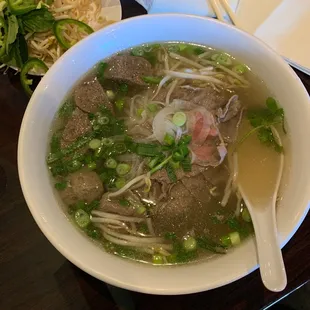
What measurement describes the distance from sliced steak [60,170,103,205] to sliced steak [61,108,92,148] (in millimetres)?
142

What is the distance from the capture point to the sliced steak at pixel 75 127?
1519 mm

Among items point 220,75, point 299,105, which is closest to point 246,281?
point 299,105

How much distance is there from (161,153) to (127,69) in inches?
15.1

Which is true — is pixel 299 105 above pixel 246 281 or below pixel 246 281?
above

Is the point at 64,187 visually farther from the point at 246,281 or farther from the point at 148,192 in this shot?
the point at 246,281

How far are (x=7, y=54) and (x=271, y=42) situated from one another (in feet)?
3.84

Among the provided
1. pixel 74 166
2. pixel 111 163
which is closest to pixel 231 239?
pixel 111 163

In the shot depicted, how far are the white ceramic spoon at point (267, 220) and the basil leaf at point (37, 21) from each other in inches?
43.6

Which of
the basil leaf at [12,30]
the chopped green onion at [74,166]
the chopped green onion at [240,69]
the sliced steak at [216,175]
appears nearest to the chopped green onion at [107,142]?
the chopped green onion at [74,166]

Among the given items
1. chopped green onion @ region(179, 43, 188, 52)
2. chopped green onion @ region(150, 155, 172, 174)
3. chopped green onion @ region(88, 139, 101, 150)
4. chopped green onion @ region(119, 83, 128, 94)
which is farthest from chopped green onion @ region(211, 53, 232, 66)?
chopped green onion @ region(88, 139, 101, 150)

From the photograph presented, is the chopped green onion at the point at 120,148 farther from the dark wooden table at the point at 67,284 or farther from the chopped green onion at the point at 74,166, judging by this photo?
the dark wooden table at the point at 67,284

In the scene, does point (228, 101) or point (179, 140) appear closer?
point (179, 140)

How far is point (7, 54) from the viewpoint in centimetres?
185

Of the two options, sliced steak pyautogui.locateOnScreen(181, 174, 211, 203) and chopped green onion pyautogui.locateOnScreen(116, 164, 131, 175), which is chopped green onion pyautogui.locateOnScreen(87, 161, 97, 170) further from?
sliced steak pyautogui.locateOnScreen(181, 174, 211, 203)
